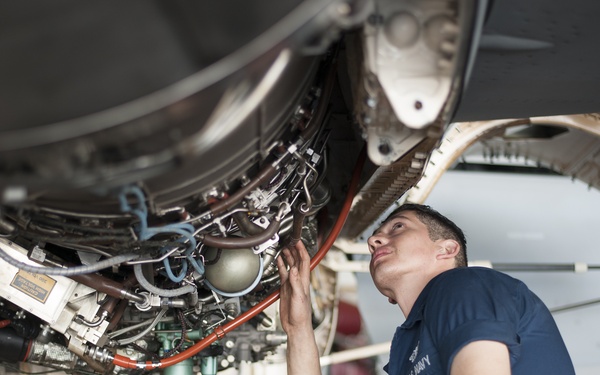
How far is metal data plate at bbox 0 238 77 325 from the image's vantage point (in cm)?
242

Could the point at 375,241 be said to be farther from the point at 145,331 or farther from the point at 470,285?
the point at 145,331

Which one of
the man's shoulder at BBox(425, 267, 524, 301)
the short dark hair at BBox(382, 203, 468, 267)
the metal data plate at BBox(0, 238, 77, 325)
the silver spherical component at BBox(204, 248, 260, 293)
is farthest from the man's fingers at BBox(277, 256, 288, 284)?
the metal data plate at BBox(0, 238, 77, 325)

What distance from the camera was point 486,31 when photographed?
6.84 ft

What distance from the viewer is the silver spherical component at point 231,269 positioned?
2502mm

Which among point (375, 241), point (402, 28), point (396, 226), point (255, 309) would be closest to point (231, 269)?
point (255, 309)

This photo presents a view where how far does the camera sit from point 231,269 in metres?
2.50

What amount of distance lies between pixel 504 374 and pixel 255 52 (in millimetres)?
1056

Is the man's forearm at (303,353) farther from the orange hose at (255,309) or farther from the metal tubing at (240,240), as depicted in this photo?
the metal tubing at (240,240)

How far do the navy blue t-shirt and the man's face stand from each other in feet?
0.56

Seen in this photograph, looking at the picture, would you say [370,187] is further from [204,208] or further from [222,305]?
[204,208]

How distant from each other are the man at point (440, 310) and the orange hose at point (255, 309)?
7 centimetres

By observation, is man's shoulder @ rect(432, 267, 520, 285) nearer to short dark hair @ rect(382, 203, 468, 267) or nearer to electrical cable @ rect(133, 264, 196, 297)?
short dark hair @ rect(382, 203, 468, 267)

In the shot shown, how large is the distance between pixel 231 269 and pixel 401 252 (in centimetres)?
57

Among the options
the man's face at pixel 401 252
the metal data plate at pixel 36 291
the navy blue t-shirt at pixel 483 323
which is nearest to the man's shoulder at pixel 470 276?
the navy blue t-shirt at pixel 483 323
